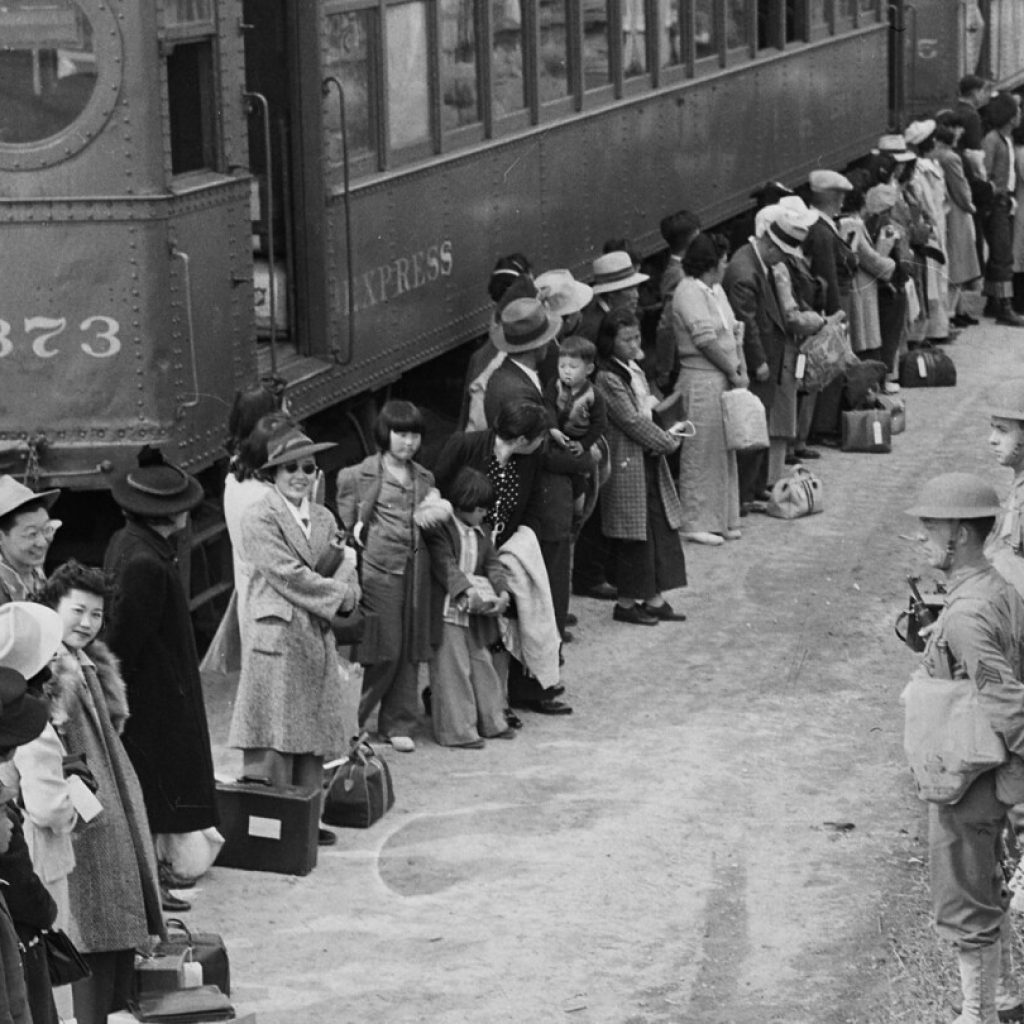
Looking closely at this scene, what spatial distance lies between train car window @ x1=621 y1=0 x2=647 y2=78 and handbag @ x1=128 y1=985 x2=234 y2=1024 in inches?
338

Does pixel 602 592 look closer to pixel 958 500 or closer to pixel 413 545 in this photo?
pixel 413 545

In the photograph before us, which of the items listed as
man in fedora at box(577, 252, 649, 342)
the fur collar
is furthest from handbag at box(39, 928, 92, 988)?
man in fedora at box(577, 252, 649, 342)


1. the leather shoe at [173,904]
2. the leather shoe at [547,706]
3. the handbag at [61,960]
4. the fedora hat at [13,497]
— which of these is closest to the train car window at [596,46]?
the leather shoe at [547,706]

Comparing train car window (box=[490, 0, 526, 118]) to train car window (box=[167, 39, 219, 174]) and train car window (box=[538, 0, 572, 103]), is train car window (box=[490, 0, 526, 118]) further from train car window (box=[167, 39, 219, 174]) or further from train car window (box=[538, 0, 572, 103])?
train car window (box=[167, 39, 219, 174])

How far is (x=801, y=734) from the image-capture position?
950 cm

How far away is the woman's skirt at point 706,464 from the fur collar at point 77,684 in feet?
19.3

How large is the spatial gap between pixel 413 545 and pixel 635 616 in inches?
87.5

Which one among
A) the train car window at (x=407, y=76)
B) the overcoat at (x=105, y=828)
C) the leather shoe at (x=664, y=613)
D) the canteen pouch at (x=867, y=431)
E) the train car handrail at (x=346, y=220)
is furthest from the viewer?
the canteen pouch at (x=867, y=431)

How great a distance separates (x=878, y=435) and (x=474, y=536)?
19.3 ft

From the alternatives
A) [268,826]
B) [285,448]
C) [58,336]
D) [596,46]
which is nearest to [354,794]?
[268,826]

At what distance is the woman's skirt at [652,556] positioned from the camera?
1088 cm

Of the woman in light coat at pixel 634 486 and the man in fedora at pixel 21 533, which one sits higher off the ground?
the man in fedora at pixel 21 533

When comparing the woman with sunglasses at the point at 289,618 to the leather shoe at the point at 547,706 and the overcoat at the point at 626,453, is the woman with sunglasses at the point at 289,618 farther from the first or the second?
the overcoat at the point at 626,453

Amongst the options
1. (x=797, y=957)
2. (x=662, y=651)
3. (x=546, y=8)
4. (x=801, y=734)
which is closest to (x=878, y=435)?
(x=546, y=8)
